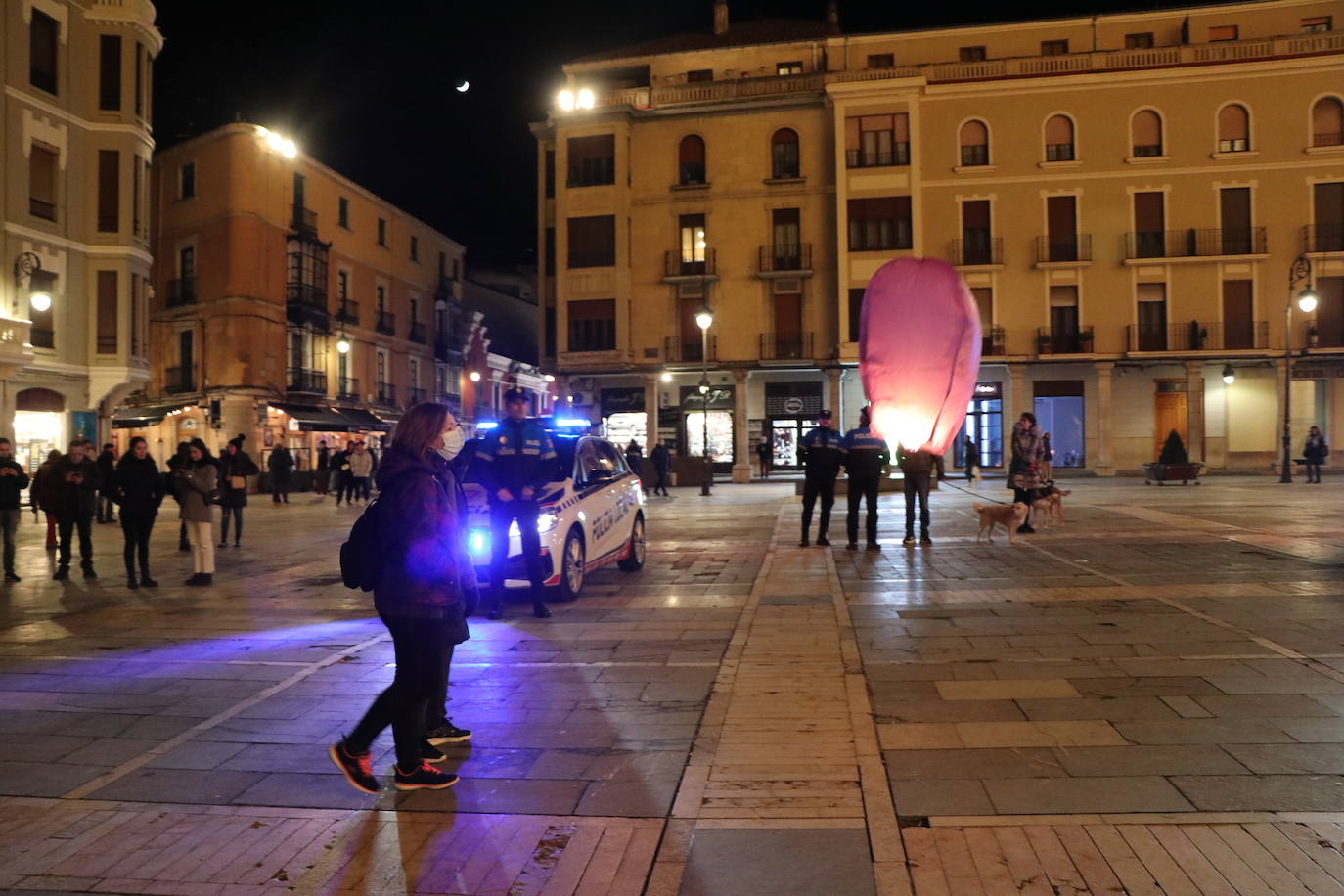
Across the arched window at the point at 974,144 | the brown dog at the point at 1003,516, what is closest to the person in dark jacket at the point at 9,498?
the brown dog at the point at 1003,516

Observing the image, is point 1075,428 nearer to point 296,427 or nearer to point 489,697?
point 296,427

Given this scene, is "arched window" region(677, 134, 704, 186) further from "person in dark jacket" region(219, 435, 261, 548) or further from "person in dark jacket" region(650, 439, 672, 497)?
"person in dark jacket" region(219, 435, 261, 548)

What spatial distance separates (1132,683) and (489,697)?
397 centimetres

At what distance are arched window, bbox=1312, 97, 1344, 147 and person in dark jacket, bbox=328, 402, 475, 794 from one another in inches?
1675

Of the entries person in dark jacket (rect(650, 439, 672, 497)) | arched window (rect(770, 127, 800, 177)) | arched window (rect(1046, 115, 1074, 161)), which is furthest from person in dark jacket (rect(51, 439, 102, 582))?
arched window (rect(1046, 115, 1074, 161))

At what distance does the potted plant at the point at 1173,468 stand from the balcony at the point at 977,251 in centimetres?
1145

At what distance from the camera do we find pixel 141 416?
38344mm

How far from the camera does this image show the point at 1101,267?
38.7 meters

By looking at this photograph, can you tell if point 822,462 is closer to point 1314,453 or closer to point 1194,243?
point 1314,453

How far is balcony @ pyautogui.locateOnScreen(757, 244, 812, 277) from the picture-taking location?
132ft

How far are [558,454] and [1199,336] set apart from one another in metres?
35.3

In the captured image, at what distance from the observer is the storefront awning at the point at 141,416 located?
125 feet

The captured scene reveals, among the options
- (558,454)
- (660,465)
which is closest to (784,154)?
(660,465)

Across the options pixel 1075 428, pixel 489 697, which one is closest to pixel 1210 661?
pixel 489 697
